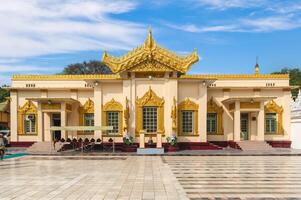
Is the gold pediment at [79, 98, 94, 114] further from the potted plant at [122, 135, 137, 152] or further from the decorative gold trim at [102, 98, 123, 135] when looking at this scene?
the potted plant at [122, 135, 137, 152]

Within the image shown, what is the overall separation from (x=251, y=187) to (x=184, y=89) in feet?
53.6

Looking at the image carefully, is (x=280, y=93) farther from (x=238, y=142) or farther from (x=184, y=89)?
(x=184, y=89)

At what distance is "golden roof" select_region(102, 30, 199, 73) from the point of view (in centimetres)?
2691

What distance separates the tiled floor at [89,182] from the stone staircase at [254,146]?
11378mm

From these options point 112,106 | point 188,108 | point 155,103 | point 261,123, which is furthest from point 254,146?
point 112,106

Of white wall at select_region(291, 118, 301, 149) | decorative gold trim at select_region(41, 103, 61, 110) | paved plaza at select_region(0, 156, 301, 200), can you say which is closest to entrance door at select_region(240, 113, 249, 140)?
white wall at select_region(291, 118, 301, 149)

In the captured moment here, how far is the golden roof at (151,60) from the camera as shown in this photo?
26.9 metres

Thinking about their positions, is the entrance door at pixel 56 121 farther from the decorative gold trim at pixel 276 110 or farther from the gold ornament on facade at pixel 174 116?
the decorative gold trim at pixel 276 110

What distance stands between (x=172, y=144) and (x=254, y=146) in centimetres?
634

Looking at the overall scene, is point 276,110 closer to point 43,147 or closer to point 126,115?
point 126,115

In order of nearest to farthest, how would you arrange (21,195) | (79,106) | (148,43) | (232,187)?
(21,195) → (232,187) → (148,43) → (79,106)

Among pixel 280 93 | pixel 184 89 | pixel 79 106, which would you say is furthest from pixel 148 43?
pixel 280 93

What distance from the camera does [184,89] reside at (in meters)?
28.1

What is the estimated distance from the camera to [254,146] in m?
27.6
